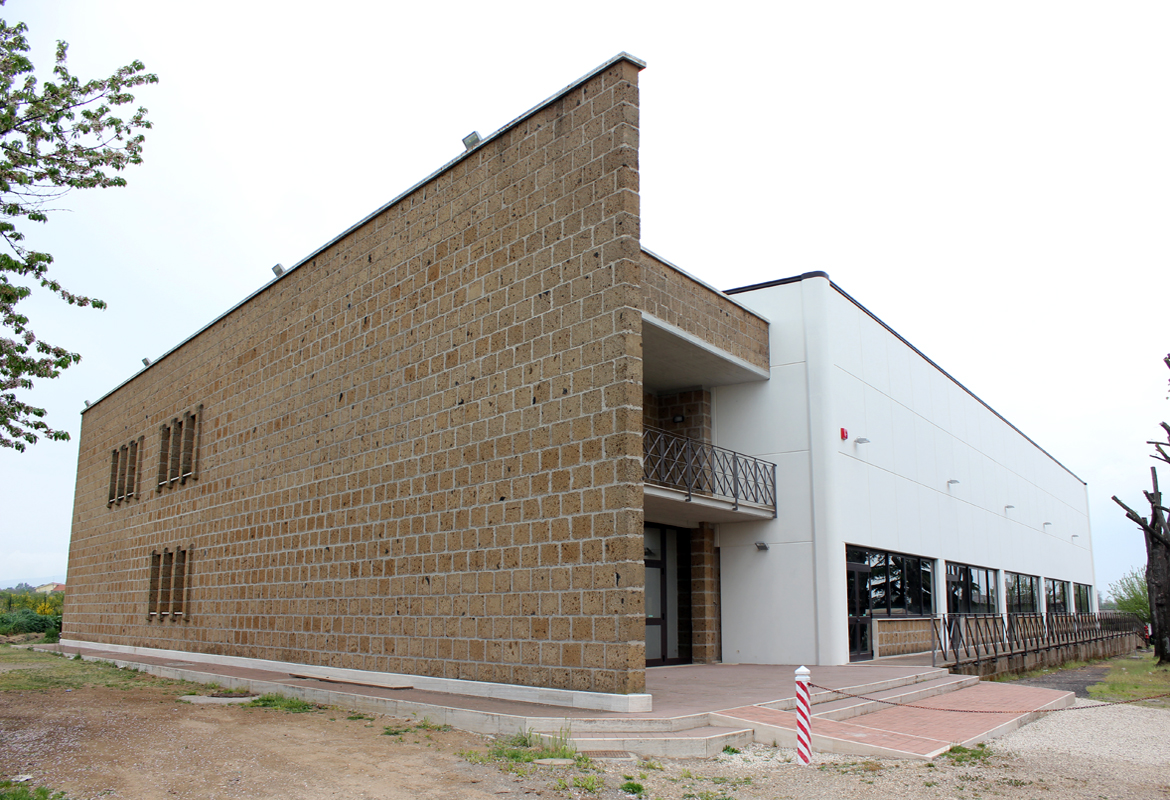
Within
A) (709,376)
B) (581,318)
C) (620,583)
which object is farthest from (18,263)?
(709,376)

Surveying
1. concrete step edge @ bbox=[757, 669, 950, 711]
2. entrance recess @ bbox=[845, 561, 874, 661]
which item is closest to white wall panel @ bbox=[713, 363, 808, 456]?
entrance recess @ bbox=[845, 561, 874, 661]

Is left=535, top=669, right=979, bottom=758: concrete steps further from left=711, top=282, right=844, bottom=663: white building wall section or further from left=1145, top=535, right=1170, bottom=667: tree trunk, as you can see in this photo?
left=1145, top=535, right=1170, bottom=667: tree trunk

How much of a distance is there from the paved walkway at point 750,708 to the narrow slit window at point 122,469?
9.57 metres

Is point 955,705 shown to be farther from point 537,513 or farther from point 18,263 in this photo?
point 18,263

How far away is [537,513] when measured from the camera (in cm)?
951

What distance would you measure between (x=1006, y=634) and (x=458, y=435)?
15.6m

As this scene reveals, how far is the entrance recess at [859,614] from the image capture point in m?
15.4

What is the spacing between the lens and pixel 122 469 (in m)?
22.3

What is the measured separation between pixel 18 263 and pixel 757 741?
8.82 metres

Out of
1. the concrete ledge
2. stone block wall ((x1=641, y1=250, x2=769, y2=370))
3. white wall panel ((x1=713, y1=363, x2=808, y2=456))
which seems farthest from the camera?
white wall panel ((x1=713, y1=363, x2=808, y2=456))

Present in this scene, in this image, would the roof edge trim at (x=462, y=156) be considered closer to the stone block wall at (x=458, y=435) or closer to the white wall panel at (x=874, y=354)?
the stone block wall at (x=458, y=435)

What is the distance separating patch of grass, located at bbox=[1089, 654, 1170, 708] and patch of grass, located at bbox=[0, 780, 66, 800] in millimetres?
13212

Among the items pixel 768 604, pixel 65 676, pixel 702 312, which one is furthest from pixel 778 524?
pixel 65 676

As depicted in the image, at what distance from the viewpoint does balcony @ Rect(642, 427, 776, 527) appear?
47.0ft
